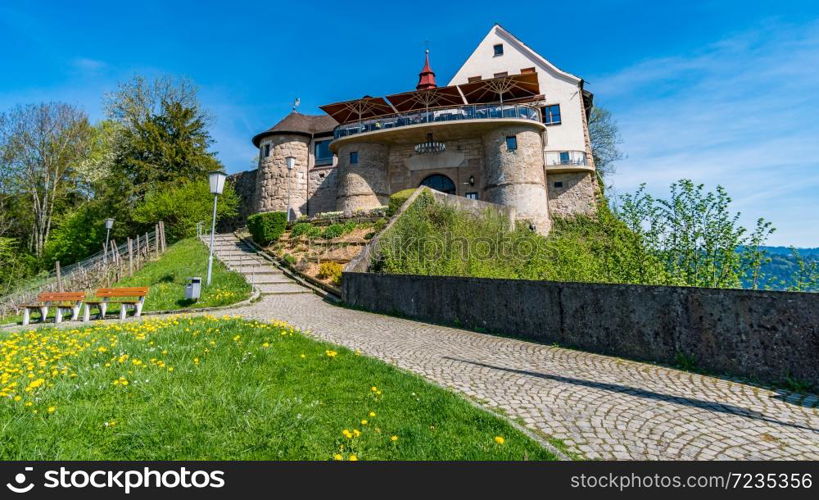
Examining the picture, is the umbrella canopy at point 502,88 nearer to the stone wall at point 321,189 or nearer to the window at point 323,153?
the window at point 323,153

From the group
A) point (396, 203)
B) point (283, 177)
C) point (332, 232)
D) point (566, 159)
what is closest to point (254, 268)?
point (332, 232)

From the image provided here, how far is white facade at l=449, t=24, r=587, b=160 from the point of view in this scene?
28581mm

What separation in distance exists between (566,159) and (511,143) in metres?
5.44

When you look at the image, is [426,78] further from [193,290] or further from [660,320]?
[660,320]

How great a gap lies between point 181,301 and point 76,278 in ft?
25.9

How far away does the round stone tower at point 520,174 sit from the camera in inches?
972

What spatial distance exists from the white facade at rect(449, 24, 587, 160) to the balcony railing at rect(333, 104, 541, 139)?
398 cm

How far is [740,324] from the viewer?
4.83 metres

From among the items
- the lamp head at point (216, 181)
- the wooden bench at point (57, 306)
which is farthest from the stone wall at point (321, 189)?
the wooden bench at point (57, 306)

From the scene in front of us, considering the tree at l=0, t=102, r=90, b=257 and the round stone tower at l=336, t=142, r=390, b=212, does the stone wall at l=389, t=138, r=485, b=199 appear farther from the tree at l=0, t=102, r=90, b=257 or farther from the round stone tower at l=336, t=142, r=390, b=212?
the tree at l=0, t=102, r=90, b=257

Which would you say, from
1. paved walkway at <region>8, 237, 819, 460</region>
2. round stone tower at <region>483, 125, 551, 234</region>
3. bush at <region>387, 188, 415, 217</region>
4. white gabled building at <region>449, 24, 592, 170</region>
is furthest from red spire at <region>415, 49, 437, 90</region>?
paved walkway at <region>8, 237, 819, 460</region>

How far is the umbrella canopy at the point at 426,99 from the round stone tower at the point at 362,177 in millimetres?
3359

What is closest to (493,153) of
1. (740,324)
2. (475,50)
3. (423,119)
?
(423,119)
